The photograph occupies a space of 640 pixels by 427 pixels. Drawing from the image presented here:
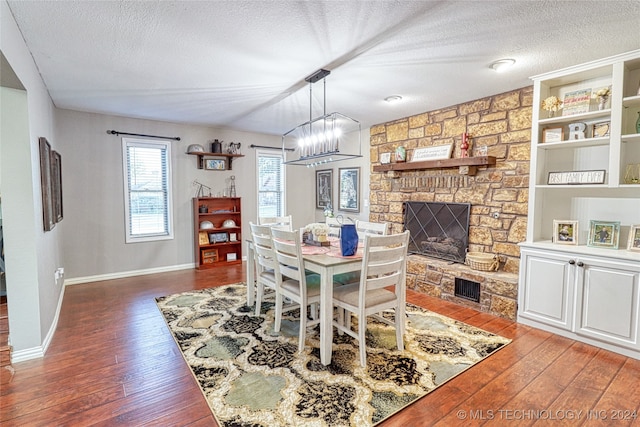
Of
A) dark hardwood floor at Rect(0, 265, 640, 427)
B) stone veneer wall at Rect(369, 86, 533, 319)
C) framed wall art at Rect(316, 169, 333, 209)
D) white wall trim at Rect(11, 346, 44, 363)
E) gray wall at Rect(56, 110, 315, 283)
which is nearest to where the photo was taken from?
dark hardwood floor at Rect(0, 265, 640, 427)

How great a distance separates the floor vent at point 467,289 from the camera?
140 inches

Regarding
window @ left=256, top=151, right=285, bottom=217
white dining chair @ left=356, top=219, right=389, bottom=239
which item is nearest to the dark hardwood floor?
white dining chair @ left=356, top=219, right=389, bottom=239

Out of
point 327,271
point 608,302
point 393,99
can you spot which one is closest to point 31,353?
point 327,271

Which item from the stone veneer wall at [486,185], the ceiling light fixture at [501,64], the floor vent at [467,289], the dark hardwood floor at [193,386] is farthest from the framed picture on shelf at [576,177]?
the dark hardwood floor at [193,386]

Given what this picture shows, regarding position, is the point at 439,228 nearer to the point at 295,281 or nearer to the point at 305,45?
the point at 295,281

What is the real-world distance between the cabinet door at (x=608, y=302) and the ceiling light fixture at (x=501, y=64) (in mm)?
1845

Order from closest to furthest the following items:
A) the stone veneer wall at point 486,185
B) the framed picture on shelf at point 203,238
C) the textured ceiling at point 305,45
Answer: the textured ceiling at point 305,45 < the stone veneer wall at point 486,185 < the framed picture on shelf at point 203,238

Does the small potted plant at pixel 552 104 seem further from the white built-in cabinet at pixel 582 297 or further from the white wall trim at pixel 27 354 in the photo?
the white wall trim at pixel 27 354

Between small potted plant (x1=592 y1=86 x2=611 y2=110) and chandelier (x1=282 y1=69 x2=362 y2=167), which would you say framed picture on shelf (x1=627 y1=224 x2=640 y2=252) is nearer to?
small potted plant (x1=592 y1=86 x2=611 y2=110)

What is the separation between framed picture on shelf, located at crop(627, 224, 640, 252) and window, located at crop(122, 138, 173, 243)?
5759mm

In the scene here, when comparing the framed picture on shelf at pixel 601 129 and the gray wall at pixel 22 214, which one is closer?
the gray wall at pixel 22 214

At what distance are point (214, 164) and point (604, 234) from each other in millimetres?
5332

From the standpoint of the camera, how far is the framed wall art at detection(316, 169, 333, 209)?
21.1 feet

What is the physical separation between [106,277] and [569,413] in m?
5.55
